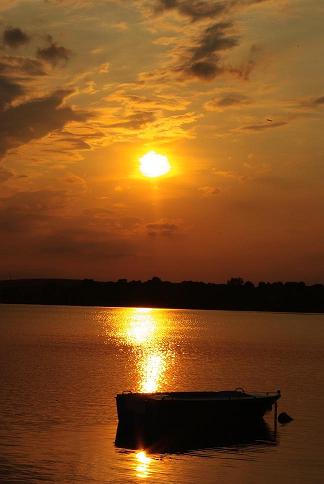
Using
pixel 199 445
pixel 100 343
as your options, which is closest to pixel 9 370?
pixel 199 445

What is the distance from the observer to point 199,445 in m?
40.0

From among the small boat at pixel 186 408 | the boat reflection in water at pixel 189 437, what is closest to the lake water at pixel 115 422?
the boat reflection in water at pixel 189 437

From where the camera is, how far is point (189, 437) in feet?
136

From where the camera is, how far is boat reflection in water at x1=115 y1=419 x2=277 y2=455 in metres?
39.2

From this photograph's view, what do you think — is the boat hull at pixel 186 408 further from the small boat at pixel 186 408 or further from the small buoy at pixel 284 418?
the small buoy at pixel 284 418

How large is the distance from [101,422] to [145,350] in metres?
73.3

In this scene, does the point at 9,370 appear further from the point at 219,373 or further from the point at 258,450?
the point at 258,450

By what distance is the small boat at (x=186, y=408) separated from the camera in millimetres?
41406

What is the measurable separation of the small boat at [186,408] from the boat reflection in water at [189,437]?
1.08ft

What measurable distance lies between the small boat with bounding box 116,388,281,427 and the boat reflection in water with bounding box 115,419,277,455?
0.33 m

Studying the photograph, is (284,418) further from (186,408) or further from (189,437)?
(189,437)

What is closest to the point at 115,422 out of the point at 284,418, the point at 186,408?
the point at 186,408

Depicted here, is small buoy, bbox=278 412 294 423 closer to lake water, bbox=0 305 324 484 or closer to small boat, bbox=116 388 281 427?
lake water, bbox=0 305 324 484

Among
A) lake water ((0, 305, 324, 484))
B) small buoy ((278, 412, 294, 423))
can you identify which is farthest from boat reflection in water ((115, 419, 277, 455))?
small buoy ((278, 412, 294, 423))
